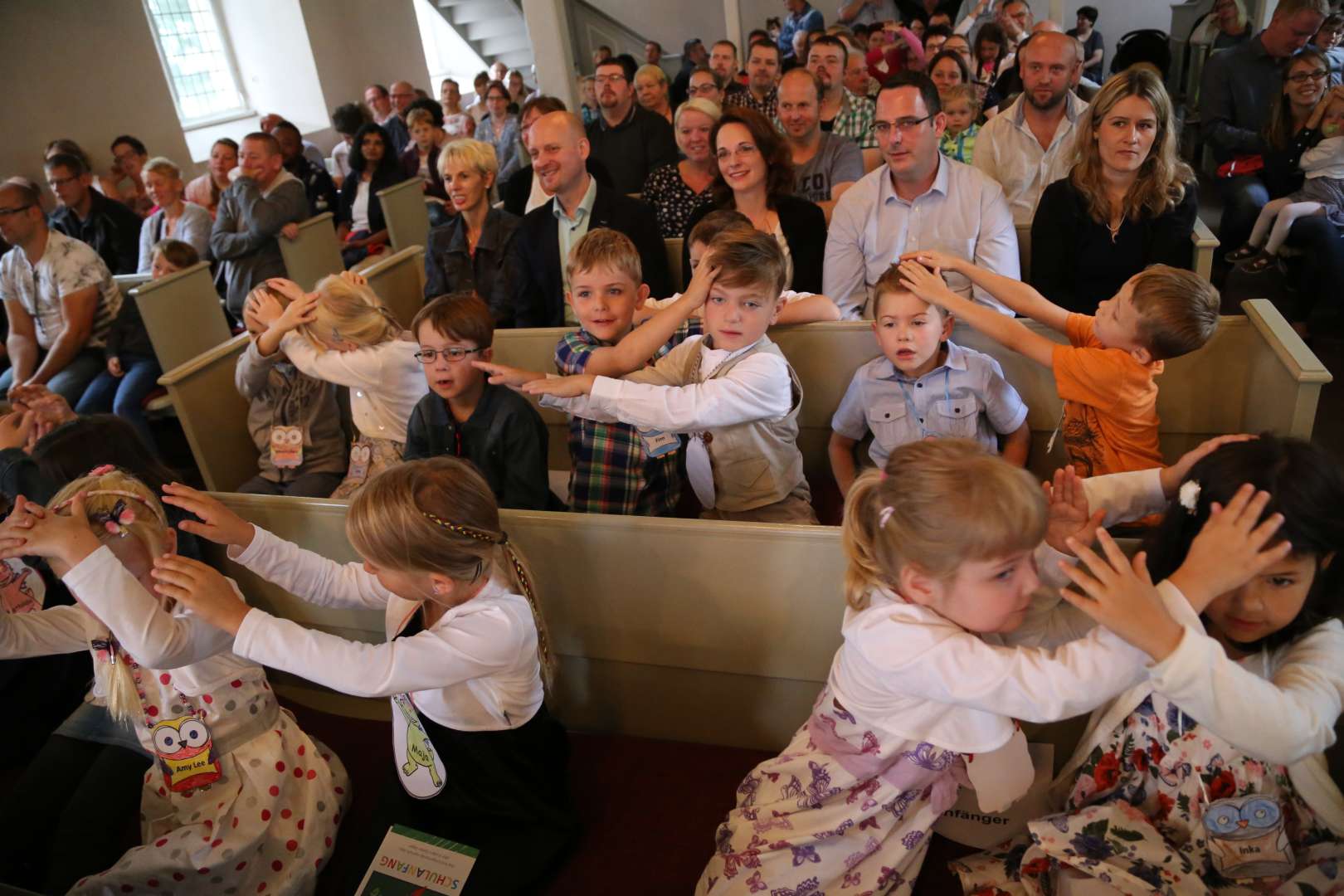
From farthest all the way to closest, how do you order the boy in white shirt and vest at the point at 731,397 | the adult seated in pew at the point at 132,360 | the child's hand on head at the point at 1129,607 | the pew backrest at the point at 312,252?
the pew backrest at the point at 312,252 < the adult seated in pew at the point at 132,360 < the boy in white shirt and vest at the point at 731,397 < the child's hand on head at the point at 1129,607

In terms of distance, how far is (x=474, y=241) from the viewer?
3568mm

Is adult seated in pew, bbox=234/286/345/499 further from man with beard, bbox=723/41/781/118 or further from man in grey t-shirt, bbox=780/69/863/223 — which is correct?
man with beard, bbox=723/41/781/118

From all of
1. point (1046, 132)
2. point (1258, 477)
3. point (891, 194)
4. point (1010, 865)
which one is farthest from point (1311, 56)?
point (1010, 865)

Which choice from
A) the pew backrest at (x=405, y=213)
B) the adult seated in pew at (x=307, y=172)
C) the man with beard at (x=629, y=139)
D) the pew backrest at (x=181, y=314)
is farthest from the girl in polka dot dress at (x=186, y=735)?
the adult seated in pew at (x=307, y=172)

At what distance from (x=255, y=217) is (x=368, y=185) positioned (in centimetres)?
143

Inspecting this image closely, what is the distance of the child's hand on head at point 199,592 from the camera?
4.92 feet

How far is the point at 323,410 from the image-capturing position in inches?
117

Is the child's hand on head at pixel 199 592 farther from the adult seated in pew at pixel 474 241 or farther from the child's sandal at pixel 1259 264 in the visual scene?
the child's sandal at pixel 1259 264

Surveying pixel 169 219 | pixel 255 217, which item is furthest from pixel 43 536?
pixel 169 219

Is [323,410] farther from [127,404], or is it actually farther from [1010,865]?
[1010,865]

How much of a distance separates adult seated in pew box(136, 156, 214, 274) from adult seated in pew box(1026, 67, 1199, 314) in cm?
435

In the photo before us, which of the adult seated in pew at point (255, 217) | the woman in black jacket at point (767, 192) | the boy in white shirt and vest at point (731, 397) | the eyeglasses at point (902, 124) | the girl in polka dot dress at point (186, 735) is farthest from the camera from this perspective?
the adult seated in pew at point (255, 217)

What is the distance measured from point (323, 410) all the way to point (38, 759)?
1288 mm

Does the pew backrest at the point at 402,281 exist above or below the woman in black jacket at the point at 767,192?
below
